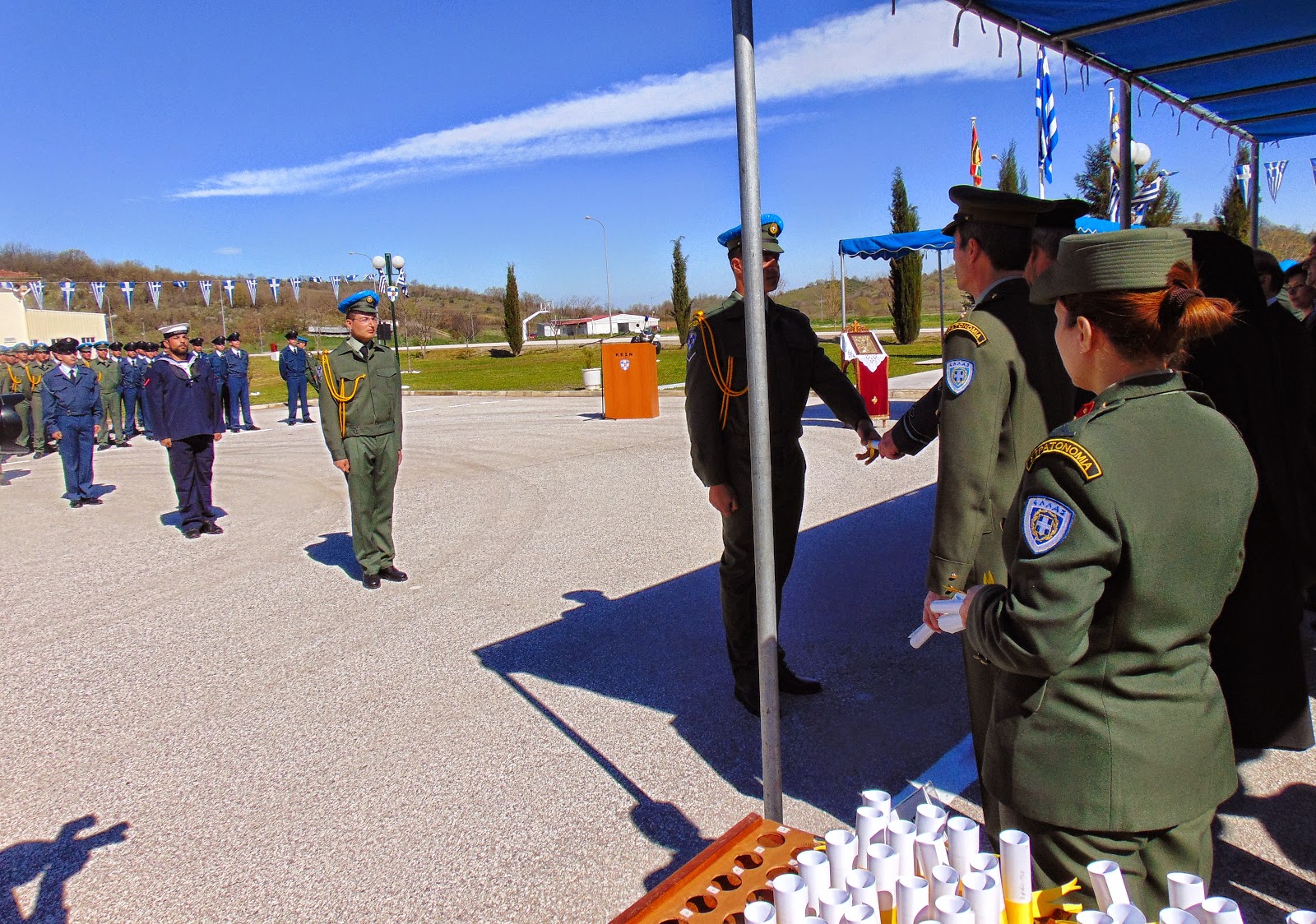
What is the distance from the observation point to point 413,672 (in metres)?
4.96

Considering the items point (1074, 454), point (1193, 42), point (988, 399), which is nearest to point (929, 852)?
point (1074, 454)

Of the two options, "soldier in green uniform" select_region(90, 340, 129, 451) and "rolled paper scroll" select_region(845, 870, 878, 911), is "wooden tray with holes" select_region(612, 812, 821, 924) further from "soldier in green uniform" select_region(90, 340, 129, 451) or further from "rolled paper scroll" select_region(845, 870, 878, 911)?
"soldier in green uniform" select_region(90, 340, 129, 451)

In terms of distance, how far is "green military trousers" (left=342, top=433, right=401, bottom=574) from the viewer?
684 centimetres

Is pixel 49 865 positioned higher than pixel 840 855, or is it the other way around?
pixel 840 855

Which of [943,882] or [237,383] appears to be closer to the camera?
[943,882]

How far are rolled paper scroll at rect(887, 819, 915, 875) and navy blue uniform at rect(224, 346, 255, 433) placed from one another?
20.5 m

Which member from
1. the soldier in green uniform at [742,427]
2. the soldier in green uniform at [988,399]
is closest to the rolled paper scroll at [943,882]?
the soldier in green uniform at [988,399]

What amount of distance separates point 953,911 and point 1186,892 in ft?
1.23

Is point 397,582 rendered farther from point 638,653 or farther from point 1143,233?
point 1143,233

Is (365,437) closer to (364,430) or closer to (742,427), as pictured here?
(364,430)

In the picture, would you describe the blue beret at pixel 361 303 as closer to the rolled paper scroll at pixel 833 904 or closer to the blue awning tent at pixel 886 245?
the rolled paper scroll at pixel 833 904

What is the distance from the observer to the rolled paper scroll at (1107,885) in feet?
4.89

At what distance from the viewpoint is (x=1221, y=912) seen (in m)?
1.33

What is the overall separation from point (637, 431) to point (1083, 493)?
46.2ft
